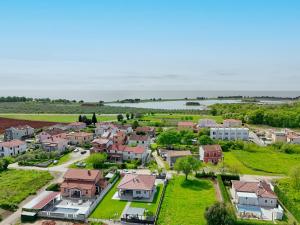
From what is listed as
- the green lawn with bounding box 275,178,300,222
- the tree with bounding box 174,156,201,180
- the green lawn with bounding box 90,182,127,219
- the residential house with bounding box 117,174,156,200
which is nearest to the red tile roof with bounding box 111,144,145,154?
the tree with bounding box 174,156,201,180

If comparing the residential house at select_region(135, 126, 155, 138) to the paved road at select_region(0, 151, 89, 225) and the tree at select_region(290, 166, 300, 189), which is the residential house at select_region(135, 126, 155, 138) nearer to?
the paved road at select_region(0, 151, 89, 225)

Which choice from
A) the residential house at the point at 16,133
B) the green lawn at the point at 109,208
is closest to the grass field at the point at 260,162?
the green lawn at the point at 109,208

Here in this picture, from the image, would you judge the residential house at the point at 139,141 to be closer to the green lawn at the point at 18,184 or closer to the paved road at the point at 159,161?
the paved road at the point at 159,161

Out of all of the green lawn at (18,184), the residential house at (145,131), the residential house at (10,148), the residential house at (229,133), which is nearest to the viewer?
the green lawn at (18,184)

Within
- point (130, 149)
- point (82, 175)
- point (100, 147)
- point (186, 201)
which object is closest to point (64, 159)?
point (100, 147)

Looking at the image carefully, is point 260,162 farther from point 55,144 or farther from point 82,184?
point 55,144

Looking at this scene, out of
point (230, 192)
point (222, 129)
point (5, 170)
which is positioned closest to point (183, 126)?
point (222, 129)
